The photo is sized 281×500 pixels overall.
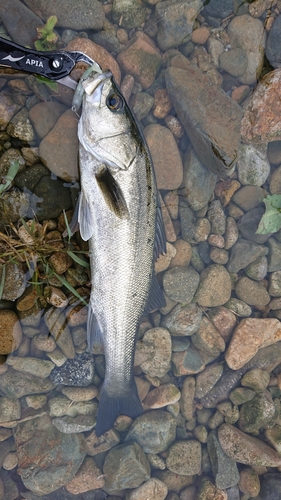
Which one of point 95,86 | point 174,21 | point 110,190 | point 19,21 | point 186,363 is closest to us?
point 95,86

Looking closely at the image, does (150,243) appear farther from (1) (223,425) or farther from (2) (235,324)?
(1) (223,425)

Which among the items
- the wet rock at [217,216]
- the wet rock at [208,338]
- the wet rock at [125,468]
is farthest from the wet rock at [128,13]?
the wet rock at [125,468]

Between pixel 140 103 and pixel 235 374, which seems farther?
pixel 235 374

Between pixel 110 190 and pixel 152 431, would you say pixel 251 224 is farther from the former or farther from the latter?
pixel 152 431

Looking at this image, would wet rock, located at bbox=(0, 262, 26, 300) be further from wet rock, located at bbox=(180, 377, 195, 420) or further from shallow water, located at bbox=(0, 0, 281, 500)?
wet rock, located at bbox=(180, 377, 195, 420)

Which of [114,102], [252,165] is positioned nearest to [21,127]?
[114,102]

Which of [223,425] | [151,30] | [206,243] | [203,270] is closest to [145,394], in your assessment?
[223,425]
